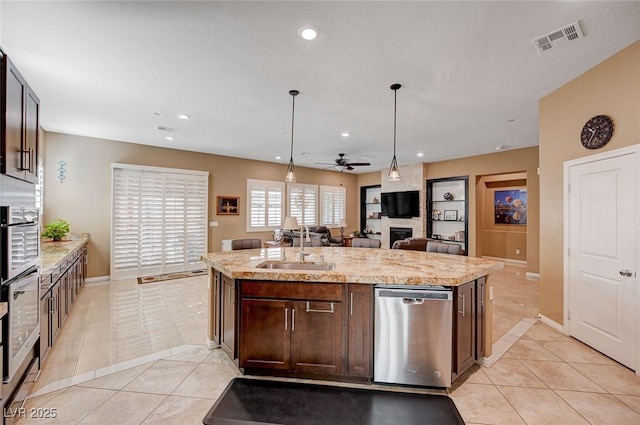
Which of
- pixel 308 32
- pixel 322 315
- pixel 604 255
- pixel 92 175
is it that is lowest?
pixel 322 315

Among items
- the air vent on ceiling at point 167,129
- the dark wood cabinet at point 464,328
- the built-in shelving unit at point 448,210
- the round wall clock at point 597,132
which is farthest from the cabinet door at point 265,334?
the built-in shelving unit at point 448,210

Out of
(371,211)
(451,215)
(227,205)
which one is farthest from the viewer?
(371,211)

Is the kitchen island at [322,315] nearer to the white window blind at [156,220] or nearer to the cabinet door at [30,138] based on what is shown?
the cabinet door at [30,138]

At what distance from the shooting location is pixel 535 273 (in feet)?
19.8

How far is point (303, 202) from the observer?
898 cm

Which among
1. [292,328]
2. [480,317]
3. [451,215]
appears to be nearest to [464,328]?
[480,317]

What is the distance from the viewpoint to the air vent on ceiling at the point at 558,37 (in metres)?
2.30

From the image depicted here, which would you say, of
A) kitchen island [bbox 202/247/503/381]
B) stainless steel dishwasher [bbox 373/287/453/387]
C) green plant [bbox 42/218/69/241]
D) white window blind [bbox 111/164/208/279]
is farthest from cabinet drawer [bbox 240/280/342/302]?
white window blind [bbox 111/164/208/279]

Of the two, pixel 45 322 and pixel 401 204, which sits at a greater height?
pixel 401 204

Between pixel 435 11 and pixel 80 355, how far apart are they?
451 cm

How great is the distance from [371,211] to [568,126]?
281 inches

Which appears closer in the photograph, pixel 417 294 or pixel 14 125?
pixel 14 125

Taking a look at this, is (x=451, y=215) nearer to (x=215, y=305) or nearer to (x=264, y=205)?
(x=264, y=205)

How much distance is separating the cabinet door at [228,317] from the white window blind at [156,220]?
14.0 feet
